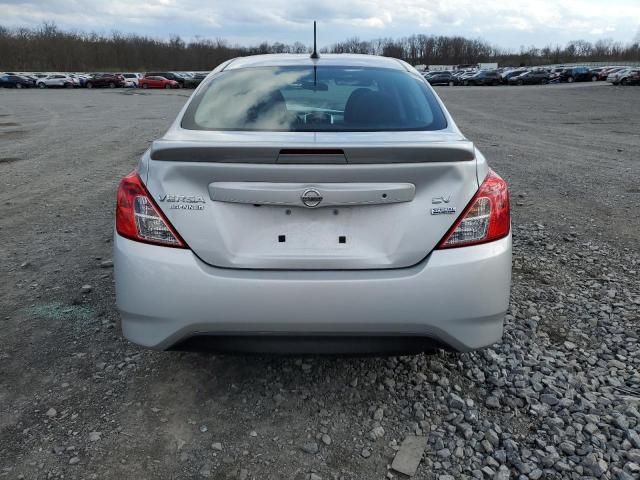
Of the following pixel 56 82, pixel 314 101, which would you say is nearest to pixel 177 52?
pixel 56 82

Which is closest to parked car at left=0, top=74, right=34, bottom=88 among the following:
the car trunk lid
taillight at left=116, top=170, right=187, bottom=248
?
taillight at left=116, top=170, right=187, bottom=248

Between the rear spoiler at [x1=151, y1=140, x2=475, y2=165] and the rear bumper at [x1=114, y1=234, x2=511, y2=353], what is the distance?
403 mm

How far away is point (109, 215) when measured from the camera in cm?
616

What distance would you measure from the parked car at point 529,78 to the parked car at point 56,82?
148ft

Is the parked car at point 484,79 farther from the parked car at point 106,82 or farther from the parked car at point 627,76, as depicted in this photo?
the parked car at point 106,82

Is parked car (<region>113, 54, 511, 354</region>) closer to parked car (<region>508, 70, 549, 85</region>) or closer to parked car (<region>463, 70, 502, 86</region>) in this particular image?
parked car (<region>463, 70, 502, 86</region>)

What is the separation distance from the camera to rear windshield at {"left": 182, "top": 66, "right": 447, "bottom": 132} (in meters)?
2.77

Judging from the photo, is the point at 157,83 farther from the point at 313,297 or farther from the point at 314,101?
the point at 313,297

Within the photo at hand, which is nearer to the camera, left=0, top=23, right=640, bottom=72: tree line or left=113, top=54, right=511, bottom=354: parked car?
left=113, top=54, right=511, bottom=354: parked car

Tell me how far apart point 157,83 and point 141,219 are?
5483cm

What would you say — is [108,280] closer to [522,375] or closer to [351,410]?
[351,410]

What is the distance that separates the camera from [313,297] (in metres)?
2.20

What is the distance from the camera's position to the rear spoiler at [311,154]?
2195mm

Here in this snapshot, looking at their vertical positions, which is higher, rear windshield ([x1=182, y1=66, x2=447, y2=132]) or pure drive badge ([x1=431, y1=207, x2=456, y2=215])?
rear windshield ([x1=182, y1=66, x2=447, y2=132])
